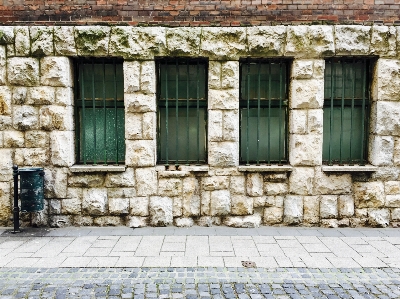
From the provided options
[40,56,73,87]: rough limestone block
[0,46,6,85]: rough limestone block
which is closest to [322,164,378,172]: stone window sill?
[40,56,73,87]: rough limestone block

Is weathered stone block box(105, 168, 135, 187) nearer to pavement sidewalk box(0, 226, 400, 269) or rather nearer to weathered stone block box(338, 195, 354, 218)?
pavement sidewalk box(0, 226, 400, 269)

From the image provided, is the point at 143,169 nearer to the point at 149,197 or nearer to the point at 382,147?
the point at 149,197

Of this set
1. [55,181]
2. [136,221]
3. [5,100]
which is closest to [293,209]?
[136,221]

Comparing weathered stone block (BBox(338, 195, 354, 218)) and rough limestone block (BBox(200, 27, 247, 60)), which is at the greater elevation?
rough limestone block (BBox(200, 27, 247, 60))

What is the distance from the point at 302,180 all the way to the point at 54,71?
15.5ft

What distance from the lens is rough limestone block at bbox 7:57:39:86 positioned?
583cm

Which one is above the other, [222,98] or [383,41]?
[383,41]

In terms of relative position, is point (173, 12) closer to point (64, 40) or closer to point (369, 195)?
point (64, 40)

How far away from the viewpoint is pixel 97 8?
5961 mm

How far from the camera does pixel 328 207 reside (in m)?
6.01

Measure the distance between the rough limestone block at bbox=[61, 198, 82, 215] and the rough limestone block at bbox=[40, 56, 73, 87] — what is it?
2013 mm

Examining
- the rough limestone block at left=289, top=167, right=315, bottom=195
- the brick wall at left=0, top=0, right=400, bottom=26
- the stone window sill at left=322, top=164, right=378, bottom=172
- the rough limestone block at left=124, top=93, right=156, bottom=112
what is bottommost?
the rough limestone block at left=289, top=167, right=315, bottom=195

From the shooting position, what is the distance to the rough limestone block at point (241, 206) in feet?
19.6

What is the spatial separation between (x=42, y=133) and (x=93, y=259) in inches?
100
